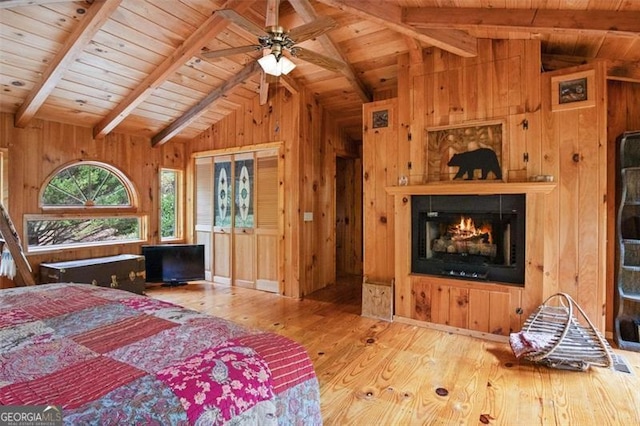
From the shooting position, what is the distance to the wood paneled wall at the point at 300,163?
4.67 m

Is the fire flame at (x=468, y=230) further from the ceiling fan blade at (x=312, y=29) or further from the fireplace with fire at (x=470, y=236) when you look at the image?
the ceiling fan blade at (x=312, y=29)

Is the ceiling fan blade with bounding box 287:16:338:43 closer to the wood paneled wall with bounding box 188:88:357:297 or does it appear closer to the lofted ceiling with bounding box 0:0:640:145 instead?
the lofted ceiling with bounding box 0:0:640:145

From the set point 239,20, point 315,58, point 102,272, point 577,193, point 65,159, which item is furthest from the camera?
point 65,159

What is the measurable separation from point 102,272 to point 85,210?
3.25 feet

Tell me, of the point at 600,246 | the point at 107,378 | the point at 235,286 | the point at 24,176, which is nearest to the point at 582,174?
the point at 600,246

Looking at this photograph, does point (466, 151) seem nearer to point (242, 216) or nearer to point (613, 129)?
point (613, 129)

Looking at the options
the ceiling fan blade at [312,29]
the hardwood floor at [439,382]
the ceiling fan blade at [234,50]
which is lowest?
the hardwood floor at [439,382]

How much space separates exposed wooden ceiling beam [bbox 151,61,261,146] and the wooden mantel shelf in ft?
7.39

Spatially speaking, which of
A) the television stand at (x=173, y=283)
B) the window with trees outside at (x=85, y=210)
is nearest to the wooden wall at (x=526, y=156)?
the television stand at (x=173, y=283)

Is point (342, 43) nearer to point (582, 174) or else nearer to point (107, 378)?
point (582, 174)

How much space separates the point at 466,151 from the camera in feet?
11.1

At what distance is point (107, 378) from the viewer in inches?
39.2

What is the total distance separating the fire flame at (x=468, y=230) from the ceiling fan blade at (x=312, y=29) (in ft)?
7.65

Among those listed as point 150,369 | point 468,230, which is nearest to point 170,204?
point 468,230
